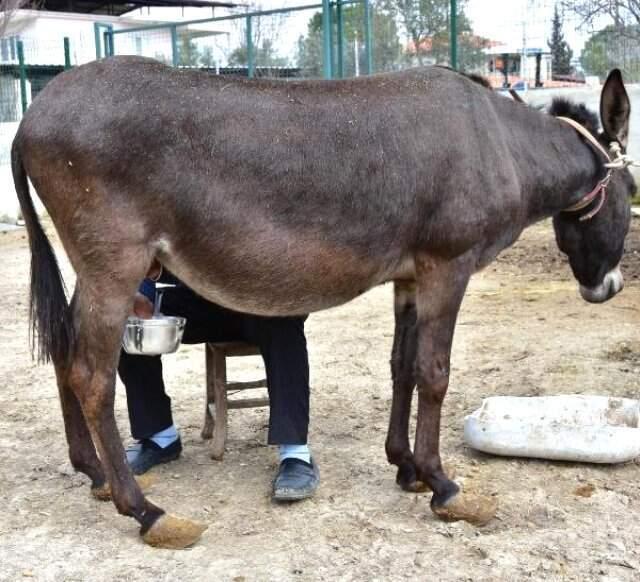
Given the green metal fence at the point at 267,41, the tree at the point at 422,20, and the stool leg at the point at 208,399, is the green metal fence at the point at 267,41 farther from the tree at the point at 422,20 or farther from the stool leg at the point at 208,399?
the stool leg at the point at 208,399

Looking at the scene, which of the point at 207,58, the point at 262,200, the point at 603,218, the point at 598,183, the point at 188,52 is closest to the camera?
the point at 262,200

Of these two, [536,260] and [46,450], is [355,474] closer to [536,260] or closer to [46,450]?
[46,450]

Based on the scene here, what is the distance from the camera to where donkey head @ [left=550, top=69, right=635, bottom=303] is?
3.92 metres

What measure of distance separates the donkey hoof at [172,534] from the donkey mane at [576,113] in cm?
244

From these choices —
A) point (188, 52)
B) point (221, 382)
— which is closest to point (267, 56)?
point (188, 52)

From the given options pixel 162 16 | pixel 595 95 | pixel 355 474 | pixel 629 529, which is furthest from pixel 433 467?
pixel 162 16

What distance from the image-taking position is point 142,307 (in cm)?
383

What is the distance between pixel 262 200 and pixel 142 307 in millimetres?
982

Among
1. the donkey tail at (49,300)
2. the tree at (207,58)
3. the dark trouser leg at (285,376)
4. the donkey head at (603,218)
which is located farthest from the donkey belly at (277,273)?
the tree at (207,58)

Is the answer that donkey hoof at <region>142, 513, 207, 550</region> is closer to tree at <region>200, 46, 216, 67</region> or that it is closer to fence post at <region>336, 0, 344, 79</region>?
fence post at <region>336, 0, 344, 79</region>

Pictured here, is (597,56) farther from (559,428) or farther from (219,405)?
(219,405)

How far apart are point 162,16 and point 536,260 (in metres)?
29.5

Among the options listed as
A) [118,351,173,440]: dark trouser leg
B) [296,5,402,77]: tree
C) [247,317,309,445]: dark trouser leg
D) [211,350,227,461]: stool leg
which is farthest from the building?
[118,351,173,440]: dark trouser leg

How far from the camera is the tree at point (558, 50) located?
10133 mm
